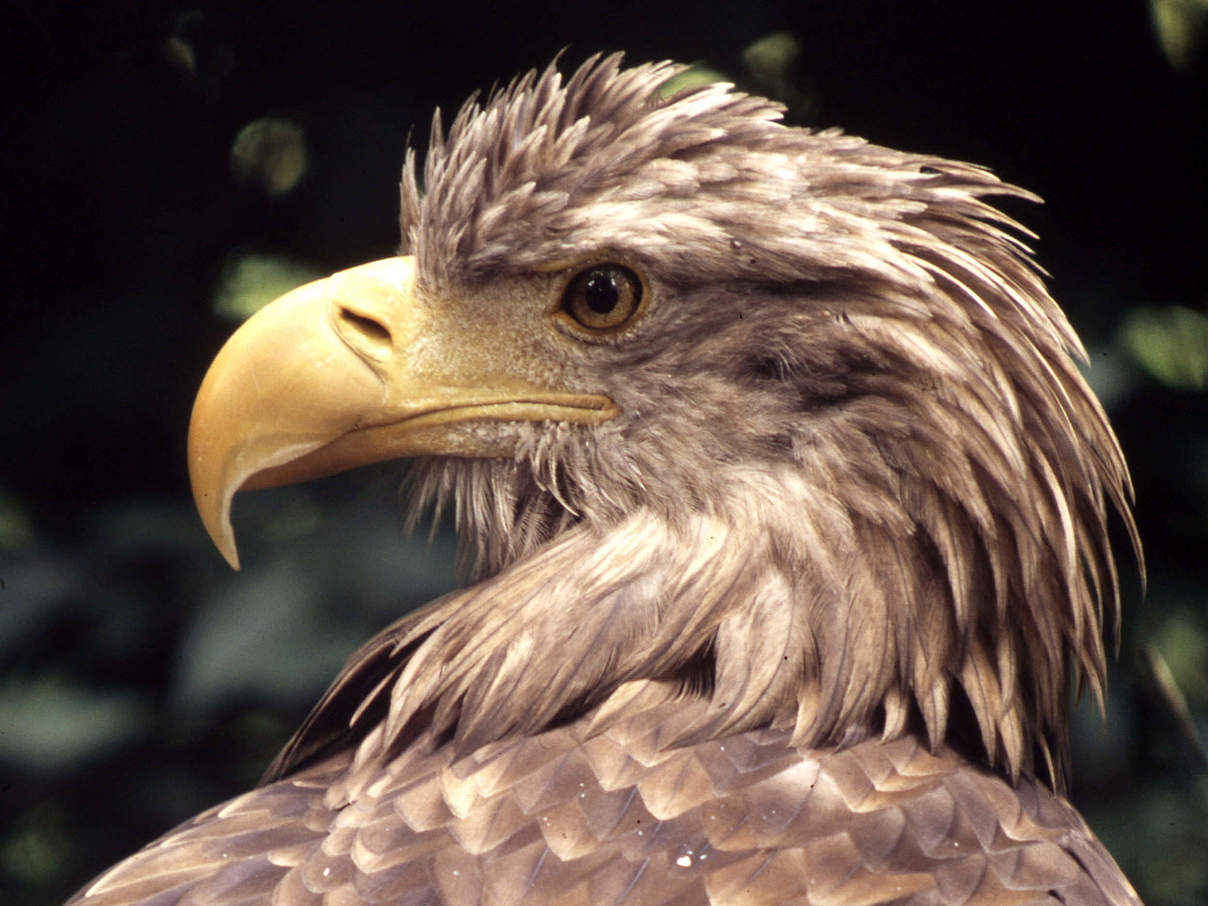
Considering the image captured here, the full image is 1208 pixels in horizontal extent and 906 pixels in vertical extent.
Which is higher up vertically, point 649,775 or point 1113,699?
point 649,775

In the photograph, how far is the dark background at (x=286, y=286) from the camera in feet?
6.65

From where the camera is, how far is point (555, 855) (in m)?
1.26

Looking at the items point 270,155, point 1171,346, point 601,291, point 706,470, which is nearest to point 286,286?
point 270,155

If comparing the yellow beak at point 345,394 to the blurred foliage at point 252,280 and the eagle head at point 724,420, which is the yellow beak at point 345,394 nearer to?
the eagle head at point 724,420

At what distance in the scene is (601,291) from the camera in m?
1.56

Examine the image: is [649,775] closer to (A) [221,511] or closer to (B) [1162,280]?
(A) [221,511]

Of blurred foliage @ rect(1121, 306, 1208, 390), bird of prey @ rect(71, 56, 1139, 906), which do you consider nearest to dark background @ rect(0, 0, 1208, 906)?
blurred foliage @ rect(1121, 306, 1208, 390)

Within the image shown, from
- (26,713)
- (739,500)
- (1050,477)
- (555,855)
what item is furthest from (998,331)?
(26,713)

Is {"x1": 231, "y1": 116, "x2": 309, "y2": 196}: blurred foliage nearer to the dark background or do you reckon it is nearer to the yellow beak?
the dark background

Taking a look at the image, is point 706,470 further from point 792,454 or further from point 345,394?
point 345,394

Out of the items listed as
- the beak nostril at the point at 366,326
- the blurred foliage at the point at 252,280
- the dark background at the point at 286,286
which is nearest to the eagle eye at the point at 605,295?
the beak nostril at the point at 366,326

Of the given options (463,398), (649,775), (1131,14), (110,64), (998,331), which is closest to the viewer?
(649,775)

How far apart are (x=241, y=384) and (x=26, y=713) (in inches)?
40.7

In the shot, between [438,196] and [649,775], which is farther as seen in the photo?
[438,196]
